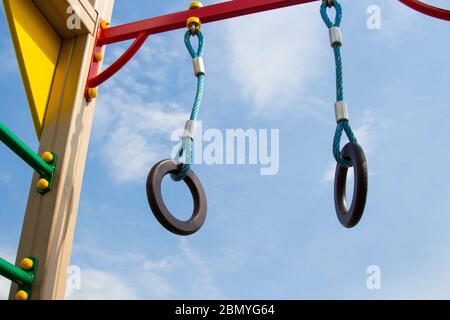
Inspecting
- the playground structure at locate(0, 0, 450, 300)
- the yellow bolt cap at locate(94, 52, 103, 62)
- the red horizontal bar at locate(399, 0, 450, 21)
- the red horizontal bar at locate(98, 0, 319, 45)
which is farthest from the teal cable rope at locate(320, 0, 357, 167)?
the yellow bolt cap at locate(94, 52, 103, 62)

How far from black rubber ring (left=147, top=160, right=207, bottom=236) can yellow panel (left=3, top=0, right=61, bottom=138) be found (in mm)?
537

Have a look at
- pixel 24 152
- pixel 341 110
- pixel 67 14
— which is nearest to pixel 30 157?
pixel 24 152

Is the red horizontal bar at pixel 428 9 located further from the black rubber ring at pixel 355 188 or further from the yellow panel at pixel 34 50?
the yellow panel at pixel 34 50

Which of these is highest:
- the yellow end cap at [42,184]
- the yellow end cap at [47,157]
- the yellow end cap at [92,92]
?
the yellow end cap at [92,92]

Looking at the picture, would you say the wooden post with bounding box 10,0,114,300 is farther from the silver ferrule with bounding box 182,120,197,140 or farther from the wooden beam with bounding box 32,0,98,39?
the silver ferrule with bounding box 182,120,197,140

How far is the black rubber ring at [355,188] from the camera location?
1189 millimetres

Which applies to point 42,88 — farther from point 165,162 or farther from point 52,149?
point 165,162

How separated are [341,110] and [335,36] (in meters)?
0.28

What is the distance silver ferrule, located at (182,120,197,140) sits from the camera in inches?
57.1

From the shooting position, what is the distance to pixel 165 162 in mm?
1395

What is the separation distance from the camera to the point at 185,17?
5.81 feet

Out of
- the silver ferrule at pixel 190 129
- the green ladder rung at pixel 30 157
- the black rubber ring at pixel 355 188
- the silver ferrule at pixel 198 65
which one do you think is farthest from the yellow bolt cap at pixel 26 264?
the black rubber ring at pixel 355 188

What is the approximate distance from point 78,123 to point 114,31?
41cm
